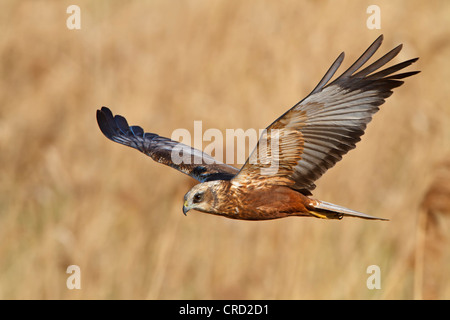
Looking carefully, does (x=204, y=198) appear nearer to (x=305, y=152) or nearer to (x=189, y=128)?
(x=305, y=152)

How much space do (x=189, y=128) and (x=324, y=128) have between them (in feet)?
9.43

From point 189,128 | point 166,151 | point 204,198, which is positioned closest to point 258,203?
point 204,198

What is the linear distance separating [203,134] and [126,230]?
3.12 ft

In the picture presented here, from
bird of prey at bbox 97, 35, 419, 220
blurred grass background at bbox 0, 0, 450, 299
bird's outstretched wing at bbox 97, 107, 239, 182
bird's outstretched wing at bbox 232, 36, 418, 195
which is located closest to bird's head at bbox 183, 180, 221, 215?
bird of prey at bbox 97, 35, 419, 220

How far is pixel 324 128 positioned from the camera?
312 cm

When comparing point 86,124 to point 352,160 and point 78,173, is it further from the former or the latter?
point 352,160

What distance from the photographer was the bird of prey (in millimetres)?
3014

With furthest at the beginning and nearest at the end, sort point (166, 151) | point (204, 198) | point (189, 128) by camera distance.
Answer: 1. point (189, 128)
2. point (166, 151)
3. point (204, 198)

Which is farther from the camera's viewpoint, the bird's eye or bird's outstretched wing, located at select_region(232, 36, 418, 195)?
the bird's eye

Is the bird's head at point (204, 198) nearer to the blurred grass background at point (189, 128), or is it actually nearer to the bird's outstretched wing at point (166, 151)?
the bird's outstretched wing at point (166, 151)

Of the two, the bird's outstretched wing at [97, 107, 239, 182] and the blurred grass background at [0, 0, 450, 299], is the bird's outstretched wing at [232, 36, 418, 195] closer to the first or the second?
the bird's outstretched wing at [97, 107, 239, 182]

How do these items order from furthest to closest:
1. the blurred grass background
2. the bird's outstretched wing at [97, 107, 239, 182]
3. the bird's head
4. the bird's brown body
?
1. the blurred grass background
2. the bird's outstretched wing at [97, 107, 239, 182]
3. the bird's head
4. the bird's brown body

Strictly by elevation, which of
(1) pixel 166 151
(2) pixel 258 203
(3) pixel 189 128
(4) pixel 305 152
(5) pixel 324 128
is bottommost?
(2) pixel 258 203

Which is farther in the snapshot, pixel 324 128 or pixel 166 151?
pixel 166 151
